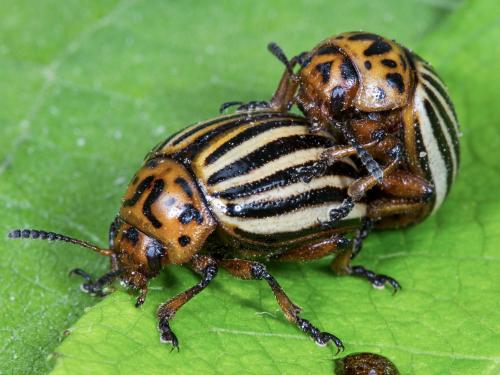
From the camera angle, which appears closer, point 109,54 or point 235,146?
point 235,146

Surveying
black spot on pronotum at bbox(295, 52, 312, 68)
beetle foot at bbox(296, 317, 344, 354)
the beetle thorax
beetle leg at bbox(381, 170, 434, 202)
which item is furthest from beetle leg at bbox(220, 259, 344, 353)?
black spot on pronotum at bbox(295, 52, 312, 68)

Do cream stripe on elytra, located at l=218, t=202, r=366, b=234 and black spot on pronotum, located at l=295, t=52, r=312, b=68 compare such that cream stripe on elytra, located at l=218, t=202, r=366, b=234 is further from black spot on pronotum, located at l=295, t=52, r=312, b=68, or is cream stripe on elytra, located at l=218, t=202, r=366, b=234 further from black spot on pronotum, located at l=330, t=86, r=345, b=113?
black spot on pronotum, located at l=295, t=52, r=312, b=68

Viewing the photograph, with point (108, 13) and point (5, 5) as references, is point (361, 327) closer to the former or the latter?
point (108, 13)

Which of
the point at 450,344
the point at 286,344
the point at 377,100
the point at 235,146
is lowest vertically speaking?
the point at 286,344

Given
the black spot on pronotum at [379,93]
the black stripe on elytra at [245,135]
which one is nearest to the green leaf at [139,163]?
the black stripe on elytra at [245,135]

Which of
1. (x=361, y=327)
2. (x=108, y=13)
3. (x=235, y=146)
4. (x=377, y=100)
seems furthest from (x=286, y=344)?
(x=108, y=13)

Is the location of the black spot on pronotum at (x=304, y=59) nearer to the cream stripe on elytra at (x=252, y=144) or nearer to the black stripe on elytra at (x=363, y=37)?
the black stripe on elytra at (x=363, y=37)
